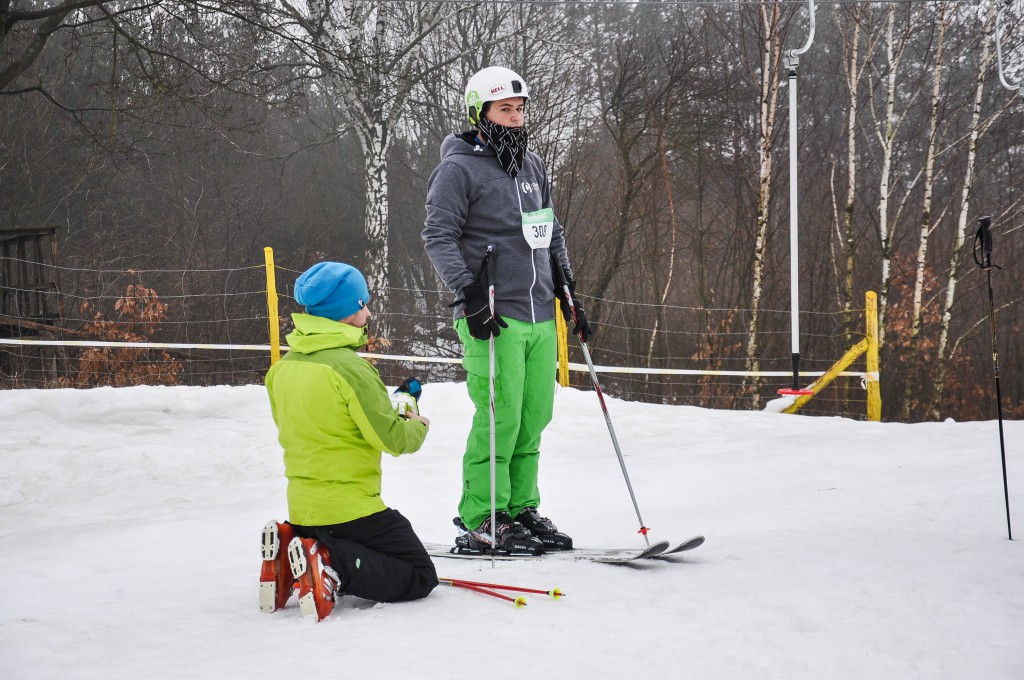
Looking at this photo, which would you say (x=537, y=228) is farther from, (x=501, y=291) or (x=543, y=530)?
(x=543, y=530)

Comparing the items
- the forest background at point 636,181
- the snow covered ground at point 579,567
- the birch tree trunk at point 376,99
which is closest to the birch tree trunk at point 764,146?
the forest background at point 636,181

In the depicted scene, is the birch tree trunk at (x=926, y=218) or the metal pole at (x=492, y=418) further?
the birch tree trunk at (x=926, y=218)

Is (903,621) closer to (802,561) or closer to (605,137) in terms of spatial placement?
(802,561)

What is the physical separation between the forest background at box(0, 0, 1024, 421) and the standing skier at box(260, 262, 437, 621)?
6467mm

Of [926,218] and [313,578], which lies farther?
[926,218]

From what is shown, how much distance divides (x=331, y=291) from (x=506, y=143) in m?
1.13

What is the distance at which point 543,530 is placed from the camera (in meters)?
3.62

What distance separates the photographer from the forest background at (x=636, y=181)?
38.4 ft

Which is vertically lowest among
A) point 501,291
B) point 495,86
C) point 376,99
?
point 501,291

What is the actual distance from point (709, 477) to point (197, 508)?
2.92 metres

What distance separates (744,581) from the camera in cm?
292

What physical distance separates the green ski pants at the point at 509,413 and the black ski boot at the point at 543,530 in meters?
0.04

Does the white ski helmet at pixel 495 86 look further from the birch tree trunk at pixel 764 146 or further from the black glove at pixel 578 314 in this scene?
the birch tree trunk at pixel 764 146

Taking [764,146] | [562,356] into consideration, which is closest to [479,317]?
[562,356]
